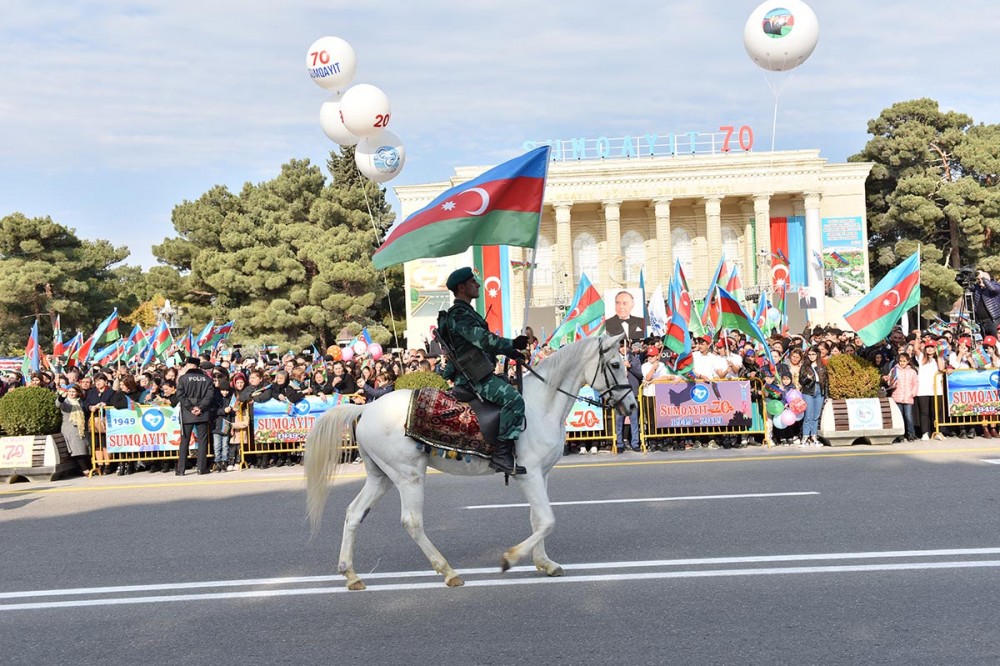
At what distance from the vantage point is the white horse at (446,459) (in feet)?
22.9

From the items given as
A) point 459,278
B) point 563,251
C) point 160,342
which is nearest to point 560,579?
point 459,278

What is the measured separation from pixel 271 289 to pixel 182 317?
674 centimetres

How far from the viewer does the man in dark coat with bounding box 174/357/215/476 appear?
1525cm

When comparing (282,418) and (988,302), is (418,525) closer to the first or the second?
(282,418)

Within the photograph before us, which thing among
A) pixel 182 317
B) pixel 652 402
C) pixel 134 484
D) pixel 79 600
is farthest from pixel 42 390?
pixel 182 317

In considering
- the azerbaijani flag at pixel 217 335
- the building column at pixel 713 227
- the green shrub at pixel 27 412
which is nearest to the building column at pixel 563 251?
the building column at pixel 713 227

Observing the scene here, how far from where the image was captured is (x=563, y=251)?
225ft

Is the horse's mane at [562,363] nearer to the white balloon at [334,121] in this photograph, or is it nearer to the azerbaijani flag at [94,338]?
the white balloon at [334,121]

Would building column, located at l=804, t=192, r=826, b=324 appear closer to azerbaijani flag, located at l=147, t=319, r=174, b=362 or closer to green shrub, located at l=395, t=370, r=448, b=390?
azerbaijani flag, located at l=147, t=319, r=174, b=362

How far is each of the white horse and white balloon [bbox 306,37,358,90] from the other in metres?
16.2

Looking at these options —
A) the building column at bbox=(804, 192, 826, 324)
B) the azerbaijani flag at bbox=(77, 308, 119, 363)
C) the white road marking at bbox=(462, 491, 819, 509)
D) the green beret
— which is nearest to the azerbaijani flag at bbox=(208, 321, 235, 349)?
the azerbaijani flag at bbox=(77, 308, 119, 363)

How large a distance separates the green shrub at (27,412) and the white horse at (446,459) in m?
9.89

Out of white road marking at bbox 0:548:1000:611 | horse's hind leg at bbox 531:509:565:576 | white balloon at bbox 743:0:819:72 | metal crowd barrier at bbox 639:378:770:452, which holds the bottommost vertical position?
white road marking at bbox 0:548:1000:611

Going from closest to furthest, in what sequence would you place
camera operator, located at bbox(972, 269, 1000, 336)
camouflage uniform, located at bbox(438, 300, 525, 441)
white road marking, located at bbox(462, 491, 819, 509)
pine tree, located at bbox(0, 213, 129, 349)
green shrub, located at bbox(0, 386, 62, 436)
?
camouflage uniform, located at bbox(438, 300, 525, 441) < white road marking, located at bbox(462, 491, 819, 509) < green shrub, located at bbox(0, 386, 62, 436) < camera operator, located at bbox(972, 269, 1000, 336) < pine tree, located at bbox(0, 213, 129, 349)
